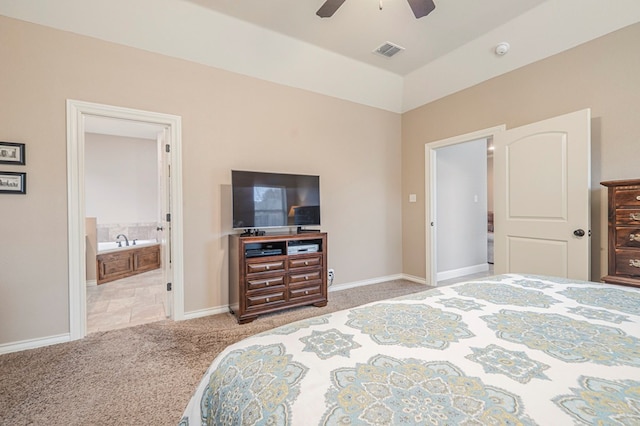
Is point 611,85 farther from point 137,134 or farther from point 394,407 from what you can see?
point 137,134

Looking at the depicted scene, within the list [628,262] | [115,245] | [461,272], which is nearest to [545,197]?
[628,262]

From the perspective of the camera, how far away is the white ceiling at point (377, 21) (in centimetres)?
258

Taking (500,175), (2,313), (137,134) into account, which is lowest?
(2,313)

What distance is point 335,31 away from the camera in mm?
2971

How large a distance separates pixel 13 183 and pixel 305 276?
104 inches

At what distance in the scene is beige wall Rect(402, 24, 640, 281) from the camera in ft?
7.79

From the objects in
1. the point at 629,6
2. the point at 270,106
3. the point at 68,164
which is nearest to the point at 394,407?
the point at 68,164

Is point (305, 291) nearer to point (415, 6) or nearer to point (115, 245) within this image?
point (415, 6)

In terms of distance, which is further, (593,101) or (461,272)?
(461,272)

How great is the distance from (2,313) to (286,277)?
7.55ft

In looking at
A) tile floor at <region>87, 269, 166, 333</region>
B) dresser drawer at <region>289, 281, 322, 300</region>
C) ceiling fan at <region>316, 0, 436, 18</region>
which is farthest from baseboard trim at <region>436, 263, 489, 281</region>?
tile floor at <region>87, 269, 166, 333</region>

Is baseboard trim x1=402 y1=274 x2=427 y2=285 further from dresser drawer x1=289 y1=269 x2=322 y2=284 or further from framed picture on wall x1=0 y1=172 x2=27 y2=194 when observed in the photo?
framed picture on wall x1=0 y1=172 x2=27 y2=194

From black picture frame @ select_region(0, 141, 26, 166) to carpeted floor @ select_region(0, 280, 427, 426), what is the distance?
4.99ft

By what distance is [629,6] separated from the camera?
228cm
